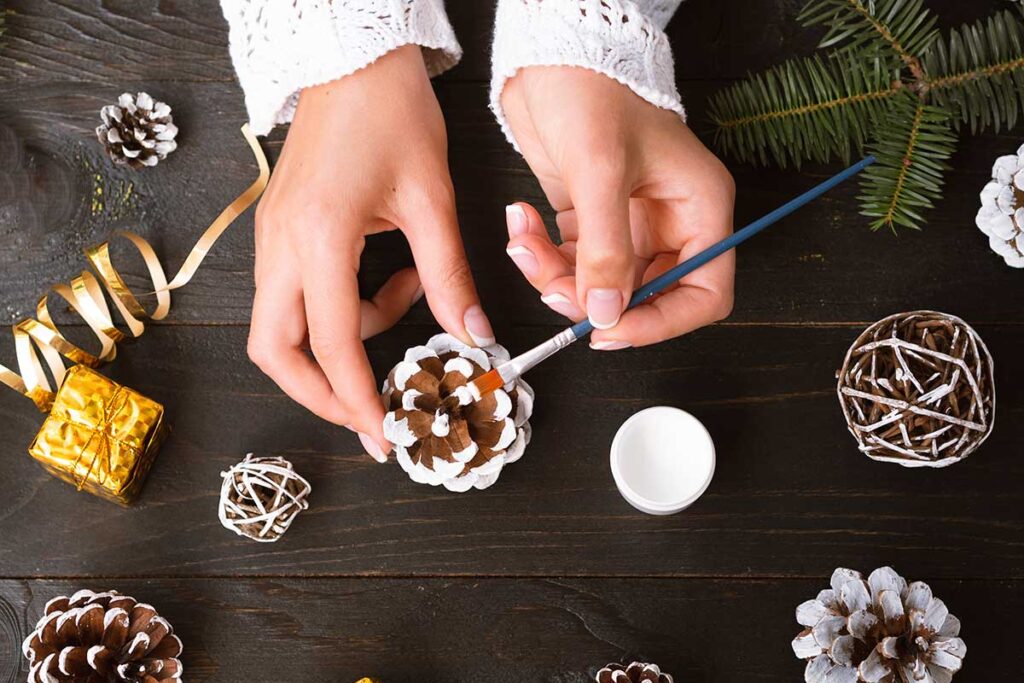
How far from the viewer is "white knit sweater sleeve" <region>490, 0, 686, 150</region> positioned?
0.64 m

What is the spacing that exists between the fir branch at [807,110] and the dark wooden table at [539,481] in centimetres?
4

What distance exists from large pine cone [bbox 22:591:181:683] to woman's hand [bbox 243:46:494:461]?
0.26 m

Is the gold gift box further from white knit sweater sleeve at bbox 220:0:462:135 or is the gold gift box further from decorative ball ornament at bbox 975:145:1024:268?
decorative ball ornament at bbox 975:145:1024:268

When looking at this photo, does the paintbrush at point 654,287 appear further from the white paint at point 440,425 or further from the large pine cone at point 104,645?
the large pine cone at point 104,645

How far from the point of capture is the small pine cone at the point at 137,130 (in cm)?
80

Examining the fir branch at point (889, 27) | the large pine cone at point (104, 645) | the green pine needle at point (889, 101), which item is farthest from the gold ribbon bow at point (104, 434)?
the fir branch at point (889, 27)

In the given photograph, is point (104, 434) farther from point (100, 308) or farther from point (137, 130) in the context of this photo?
point (137, 130)

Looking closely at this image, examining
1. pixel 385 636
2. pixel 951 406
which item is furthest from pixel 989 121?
pixel 385 636

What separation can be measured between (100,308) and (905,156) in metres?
0.75

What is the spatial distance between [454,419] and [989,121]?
0.54 metres

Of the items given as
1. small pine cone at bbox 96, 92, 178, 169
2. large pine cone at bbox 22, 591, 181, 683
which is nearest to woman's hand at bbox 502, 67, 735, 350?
small pine cone at bbox 96, 92, 178, 169

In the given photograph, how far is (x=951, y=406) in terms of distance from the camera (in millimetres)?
678

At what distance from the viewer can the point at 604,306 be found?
612mm

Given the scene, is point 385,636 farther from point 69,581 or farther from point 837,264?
point 837,264
